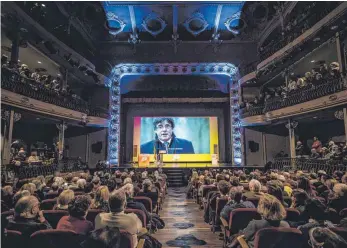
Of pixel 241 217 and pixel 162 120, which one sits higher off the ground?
pixel 162 120

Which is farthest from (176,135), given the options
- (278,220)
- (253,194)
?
(278,220)

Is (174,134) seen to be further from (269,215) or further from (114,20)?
(269,215)

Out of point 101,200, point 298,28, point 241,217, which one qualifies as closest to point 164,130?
point 298,28

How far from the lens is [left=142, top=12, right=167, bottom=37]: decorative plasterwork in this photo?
17.4 m

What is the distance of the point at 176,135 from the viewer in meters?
18.7

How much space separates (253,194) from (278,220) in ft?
6.53

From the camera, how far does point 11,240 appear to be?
2.42m

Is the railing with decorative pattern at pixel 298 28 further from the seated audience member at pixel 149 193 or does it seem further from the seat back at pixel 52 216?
the seat back at pixel 52 216

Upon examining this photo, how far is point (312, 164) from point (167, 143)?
33.5 ft

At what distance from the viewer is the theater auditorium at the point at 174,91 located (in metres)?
10.5

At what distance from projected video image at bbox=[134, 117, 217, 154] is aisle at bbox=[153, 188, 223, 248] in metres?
10.7

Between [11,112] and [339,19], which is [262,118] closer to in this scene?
[339,19]

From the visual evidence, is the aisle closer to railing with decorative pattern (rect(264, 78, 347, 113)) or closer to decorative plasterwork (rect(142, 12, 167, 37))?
railing with decorative pattern (rect(264, 78, 347, 113))

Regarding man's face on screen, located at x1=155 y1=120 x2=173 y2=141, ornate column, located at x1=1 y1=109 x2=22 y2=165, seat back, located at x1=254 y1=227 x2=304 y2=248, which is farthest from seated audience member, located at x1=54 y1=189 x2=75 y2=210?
man's face on screen, located at x1=155 y1=120 x2=173 y2=141
